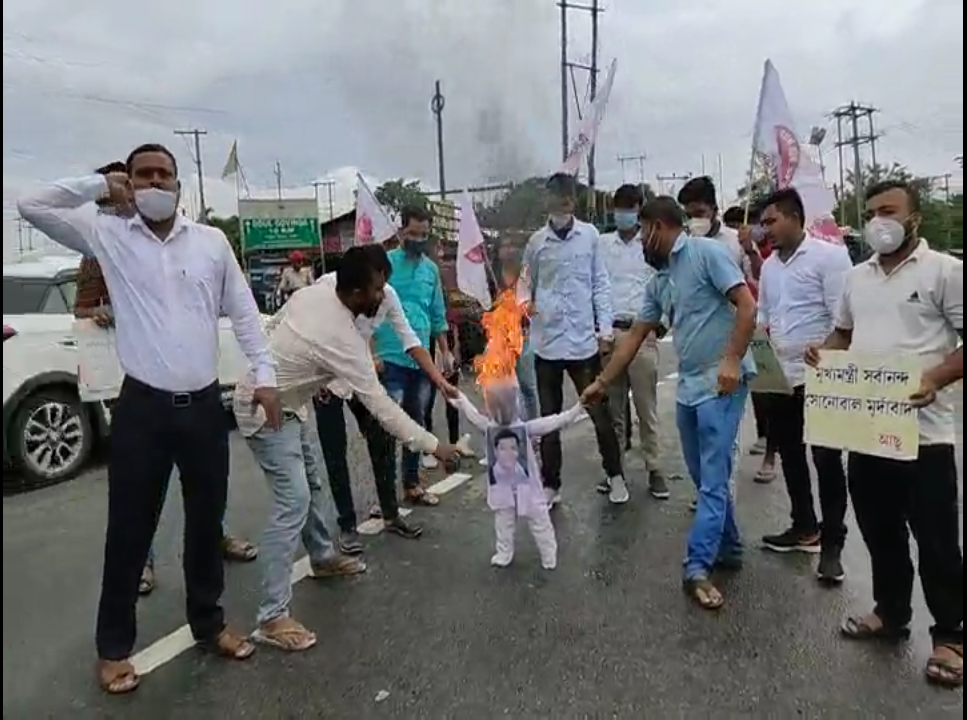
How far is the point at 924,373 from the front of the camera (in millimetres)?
3156

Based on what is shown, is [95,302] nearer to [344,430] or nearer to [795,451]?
[344,430]

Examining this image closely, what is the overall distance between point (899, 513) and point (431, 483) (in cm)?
377

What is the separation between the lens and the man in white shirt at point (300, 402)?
3.86 meters

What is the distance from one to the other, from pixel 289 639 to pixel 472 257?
4.68m

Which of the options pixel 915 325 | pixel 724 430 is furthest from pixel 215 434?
pixel 915 325

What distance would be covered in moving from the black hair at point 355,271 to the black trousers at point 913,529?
86.7 inches

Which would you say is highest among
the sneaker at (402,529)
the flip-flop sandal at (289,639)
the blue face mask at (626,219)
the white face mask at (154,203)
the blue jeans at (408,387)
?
the blue face mask at (626,219)

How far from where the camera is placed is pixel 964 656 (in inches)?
126

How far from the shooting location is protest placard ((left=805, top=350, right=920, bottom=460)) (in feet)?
10.4

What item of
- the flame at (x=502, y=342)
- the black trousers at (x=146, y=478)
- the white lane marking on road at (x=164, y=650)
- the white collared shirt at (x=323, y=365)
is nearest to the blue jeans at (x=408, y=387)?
the flame at (x=502, y=342)

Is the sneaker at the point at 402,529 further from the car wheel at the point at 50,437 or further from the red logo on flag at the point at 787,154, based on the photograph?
the red logo on flag at the point at 787,154

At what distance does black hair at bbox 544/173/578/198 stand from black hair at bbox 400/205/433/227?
2.97 ft

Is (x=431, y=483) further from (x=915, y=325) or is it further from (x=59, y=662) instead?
(x=915, y=325)

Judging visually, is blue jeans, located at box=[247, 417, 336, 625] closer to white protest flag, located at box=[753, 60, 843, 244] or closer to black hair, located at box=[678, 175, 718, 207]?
black hair, located at box=[678, 175, 718, 207]
